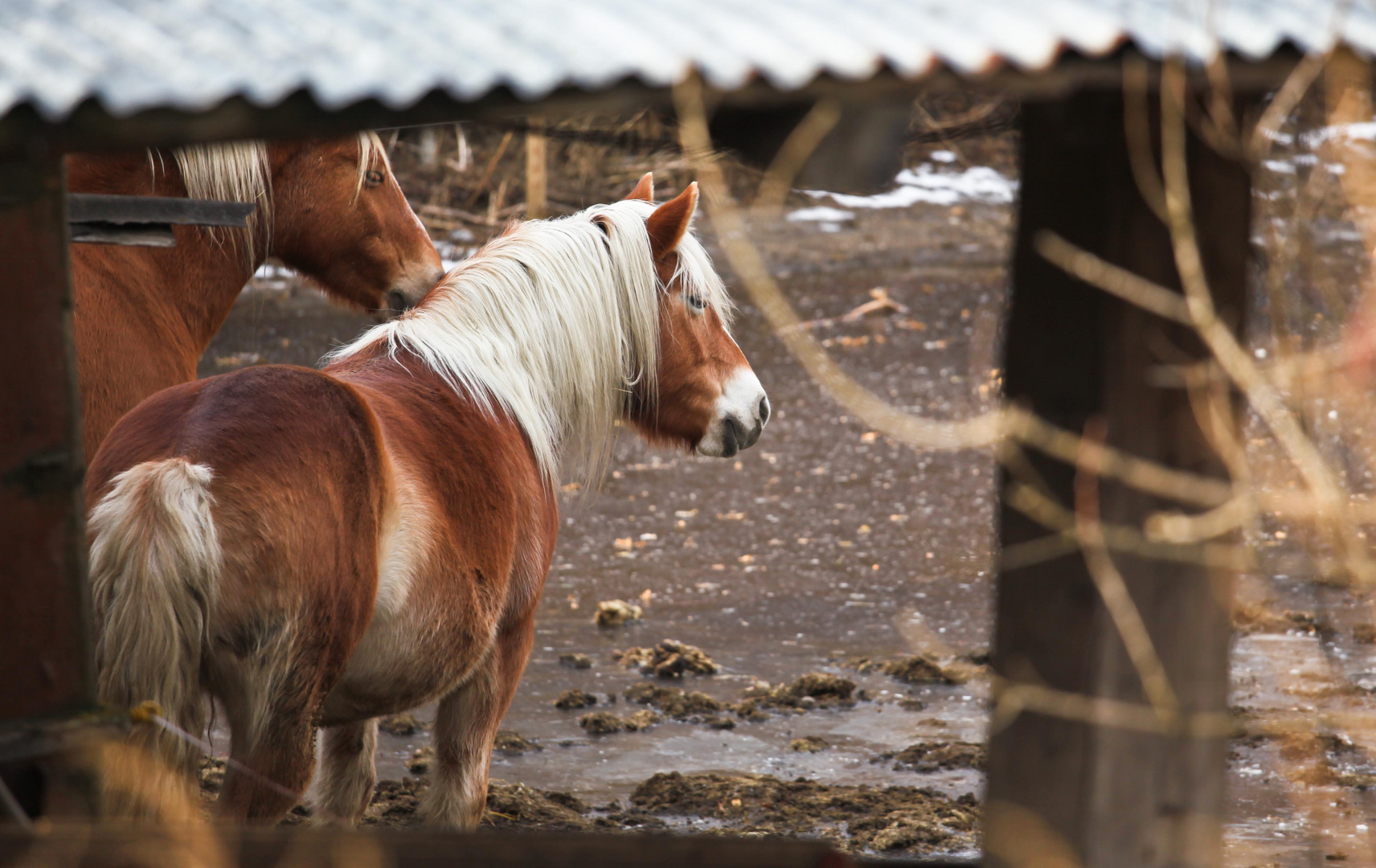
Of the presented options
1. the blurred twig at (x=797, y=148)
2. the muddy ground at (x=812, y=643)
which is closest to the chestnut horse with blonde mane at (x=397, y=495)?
the muddy ground at (x=812, y=643)

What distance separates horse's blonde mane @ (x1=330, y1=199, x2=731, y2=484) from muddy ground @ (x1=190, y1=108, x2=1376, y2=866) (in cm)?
55

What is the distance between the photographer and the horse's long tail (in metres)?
2.45

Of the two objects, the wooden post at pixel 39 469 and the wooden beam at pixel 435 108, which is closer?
the wooden beam at pixel 435 108

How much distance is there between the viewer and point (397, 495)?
2893 millimetres

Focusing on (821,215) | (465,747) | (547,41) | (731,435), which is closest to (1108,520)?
(547,41)

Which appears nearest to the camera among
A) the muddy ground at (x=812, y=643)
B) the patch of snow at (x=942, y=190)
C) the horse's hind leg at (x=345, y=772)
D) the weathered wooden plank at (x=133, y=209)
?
the weathered wooden plank at (x=133, y=209)

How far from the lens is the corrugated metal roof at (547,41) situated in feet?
5.55

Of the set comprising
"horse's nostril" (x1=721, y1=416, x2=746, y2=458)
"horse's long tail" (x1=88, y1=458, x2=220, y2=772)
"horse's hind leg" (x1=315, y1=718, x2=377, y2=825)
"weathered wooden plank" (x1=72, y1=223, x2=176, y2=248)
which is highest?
"weathered wooden plank" (x1=72, y1=223, x2=176, y2=248)

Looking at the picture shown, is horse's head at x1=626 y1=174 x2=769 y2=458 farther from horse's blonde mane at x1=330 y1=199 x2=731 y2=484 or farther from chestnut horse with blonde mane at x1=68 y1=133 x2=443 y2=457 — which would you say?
chestnut horse with blonde mane at x1=68 y1=133 x2=443 y2=457

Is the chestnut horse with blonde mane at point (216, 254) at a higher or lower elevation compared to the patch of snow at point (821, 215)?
lower

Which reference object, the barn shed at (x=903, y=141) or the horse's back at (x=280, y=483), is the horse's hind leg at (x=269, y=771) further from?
the barn shed at (x=903, y=141)

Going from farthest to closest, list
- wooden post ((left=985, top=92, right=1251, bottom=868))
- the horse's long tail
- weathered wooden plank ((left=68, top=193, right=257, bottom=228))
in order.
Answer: weathered wooden plank ((left=68, top=193, right=257, bottom=228))
the horse's long tail
wooden post ((left=985, top=92, right=1251, bottom=868))

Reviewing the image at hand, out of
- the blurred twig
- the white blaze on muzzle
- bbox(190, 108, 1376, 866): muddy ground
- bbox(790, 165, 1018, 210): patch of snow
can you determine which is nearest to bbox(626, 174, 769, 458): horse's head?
the white blaze on muzzle

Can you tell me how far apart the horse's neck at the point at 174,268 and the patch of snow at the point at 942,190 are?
918cm
